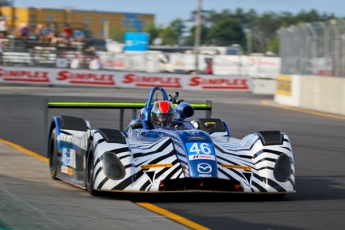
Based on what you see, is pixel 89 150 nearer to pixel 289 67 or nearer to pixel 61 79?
pixel 289 67

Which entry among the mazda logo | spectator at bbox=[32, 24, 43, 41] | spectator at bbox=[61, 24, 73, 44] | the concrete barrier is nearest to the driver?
the mazda logo

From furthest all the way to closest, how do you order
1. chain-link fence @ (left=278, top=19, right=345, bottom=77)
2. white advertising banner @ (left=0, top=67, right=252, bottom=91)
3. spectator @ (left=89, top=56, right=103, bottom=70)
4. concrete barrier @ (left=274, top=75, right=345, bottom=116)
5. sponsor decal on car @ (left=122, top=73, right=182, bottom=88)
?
spectator @ (left=89, top=56, right=103, bottom=70) → sponsor decal on car @ (left=122, top=73, right=182, bottom=88) → white advertising banner @ (left=0, top=67, right=252, bottom=91) → chain-link fence @ (left=278, top=19, right=345, bottom=77) → concrete barrier @ (left=274, top=75, right=345, bottom=116)

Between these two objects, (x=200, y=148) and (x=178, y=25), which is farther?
(x=178, y=25)

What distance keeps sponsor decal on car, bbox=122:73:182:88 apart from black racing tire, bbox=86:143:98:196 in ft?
100

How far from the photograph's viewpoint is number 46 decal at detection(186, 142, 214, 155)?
27.9ft

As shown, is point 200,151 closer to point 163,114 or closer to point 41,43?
point 163,114

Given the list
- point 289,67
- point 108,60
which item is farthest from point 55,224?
point 108,60

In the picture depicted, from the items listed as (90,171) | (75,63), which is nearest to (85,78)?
(75,63)

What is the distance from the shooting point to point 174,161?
8492 mm

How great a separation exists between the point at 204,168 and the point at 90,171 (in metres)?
1.35

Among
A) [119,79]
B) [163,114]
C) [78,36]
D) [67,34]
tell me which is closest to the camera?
[163,114]

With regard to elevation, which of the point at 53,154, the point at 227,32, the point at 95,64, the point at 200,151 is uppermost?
the point at 227,32

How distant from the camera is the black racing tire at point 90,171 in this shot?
8.69 metres

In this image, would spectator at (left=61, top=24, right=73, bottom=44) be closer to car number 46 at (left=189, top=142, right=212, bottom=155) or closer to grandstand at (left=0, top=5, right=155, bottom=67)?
grandstand at (left=0, top=5, right=155, bottom=67)
